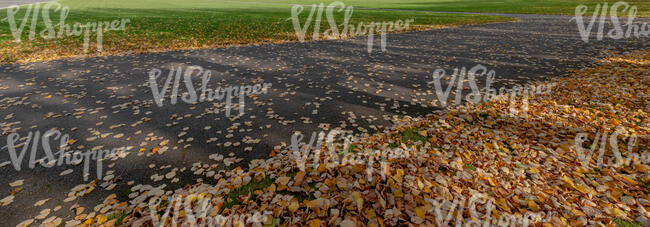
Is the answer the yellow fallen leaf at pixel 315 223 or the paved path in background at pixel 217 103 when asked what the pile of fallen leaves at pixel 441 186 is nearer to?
the yellow fallen leaf at pixel 315 223

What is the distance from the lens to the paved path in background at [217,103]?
4258mm

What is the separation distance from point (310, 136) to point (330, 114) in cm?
105

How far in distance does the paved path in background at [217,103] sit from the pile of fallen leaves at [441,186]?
0.50 m

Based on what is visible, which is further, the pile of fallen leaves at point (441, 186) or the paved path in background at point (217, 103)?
the paved path in background at point (217, 103)

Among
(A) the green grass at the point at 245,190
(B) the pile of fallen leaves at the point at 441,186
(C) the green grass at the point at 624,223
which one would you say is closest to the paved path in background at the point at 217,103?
(B) the pile of fallen leaves at the point at 441,186

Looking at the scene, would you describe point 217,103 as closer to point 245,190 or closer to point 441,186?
point 245,190

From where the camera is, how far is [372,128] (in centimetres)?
551

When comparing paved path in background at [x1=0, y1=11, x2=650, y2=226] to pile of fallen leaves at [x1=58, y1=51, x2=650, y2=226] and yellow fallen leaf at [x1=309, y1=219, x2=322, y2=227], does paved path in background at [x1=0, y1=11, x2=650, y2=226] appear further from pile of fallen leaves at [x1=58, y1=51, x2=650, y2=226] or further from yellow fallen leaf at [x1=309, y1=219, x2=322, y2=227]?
yellow fallen leaf at [x1=309, y1=219, x2=322, y2=227]

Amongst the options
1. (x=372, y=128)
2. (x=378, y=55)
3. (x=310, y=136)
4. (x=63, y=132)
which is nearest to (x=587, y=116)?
(x=372, y=128)

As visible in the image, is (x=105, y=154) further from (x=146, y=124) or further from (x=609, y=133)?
(x=609, y=133)

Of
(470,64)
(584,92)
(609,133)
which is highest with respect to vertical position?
(470,64)

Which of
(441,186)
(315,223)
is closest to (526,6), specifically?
(441,186)

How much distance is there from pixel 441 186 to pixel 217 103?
5.25 m

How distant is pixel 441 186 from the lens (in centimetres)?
381
